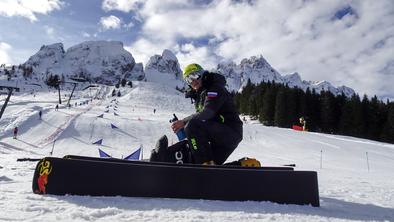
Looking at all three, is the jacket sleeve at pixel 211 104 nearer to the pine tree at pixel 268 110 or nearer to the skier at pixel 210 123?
the skier at pixel 210 123

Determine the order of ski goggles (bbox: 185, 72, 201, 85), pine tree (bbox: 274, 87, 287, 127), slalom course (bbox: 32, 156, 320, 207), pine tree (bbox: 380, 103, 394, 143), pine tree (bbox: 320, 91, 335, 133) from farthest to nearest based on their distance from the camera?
pine tree (bbox: 274, 87, 287, 127) → pine tree (bbox: 320, 91, 335, 133) → pine tree (bbox: 380, 103, 394, 143) → ski goggles (bbox: 185, 72, 201, 85) → slalom course (bbox: 32, 156, 320, 207)

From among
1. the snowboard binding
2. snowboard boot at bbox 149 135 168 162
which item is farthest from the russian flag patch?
snowboard boot at bbox 149 135 168 162

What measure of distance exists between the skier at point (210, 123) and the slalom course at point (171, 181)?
0.99 meters

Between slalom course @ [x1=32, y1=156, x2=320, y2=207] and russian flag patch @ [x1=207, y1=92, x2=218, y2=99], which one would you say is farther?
russian flag patch @ [x1=207, y1=92, x2=218, y2=99]

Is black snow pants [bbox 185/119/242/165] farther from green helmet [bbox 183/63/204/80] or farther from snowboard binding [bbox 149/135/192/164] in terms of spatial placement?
green helmet [bbox 183/63/204/80]

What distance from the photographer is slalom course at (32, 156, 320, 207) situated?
4219 millimetres

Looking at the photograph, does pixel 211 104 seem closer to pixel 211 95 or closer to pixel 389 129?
pixel 211 95

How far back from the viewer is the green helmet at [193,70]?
6009 mm

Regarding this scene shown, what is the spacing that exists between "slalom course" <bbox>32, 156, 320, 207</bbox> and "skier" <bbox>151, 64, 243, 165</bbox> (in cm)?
99

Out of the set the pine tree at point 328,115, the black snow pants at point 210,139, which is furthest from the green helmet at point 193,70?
the pine tree at point 328,115

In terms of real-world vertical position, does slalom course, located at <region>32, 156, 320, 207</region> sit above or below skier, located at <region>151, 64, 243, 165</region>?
below

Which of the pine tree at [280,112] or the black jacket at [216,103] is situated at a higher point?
the pine tree at [280,112]

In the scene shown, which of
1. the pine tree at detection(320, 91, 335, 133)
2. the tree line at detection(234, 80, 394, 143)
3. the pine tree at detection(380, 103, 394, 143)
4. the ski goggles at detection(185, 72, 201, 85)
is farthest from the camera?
the pine tree at detection(320, 91, 335, 133)

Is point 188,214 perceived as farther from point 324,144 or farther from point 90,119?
point 90,119
